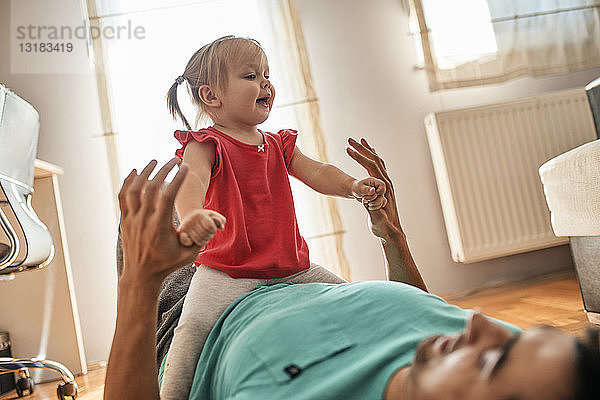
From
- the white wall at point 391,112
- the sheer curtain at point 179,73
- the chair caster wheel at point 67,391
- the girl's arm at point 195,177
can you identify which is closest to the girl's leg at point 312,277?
the girl's arm at point 195,177

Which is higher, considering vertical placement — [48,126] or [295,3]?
[295,3]

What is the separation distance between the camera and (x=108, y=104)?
2795mm

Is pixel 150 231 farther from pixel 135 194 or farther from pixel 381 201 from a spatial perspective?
pixel 381 201

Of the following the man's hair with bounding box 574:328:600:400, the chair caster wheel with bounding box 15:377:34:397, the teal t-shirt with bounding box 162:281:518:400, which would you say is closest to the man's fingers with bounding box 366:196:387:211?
the teal t-shirt with bounding box 162:281:518:400

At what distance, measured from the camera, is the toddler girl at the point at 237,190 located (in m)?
0.92

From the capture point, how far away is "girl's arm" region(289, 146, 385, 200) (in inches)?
41.6

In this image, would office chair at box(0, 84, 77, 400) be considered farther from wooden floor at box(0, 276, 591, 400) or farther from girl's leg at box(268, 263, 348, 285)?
girl's leg at box(268, 263, 348, 285)

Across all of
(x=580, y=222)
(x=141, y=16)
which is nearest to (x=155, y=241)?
(x=580, y=222)

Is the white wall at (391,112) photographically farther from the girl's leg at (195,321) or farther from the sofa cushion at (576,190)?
the girl's leg at (195,321)

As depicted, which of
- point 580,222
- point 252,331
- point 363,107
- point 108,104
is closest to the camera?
point 252,331

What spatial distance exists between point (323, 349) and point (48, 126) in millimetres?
2638

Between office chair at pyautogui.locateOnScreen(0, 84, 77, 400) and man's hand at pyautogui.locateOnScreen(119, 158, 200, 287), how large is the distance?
1.27 m

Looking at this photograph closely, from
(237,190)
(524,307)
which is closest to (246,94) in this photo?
(237,190)

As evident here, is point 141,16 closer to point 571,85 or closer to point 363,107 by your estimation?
point 363,107
